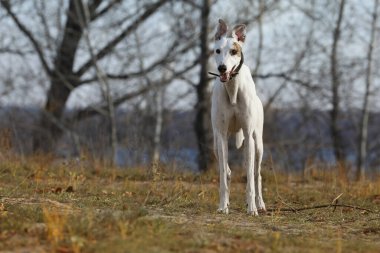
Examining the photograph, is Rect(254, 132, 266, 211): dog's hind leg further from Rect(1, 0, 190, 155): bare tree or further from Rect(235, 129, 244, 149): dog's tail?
Rect(1, 0, 190, 155): bare tree

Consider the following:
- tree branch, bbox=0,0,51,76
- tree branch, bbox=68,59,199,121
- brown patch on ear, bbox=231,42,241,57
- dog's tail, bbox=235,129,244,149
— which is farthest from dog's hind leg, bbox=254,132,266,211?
tree branch, bbox=0,0,51,76

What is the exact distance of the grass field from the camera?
479cm

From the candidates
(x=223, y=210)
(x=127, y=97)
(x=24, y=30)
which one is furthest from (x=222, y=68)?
(x=127, y=97)

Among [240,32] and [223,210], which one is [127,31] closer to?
[240,32]

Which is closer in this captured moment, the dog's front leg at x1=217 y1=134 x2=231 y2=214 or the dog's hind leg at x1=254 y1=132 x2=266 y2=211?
the dog's front leg at x1=217 y1=134 x2=231 y2=214

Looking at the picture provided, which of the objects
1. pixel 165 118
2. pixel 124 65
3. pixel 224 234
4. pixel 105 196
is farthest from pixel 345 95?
pixel 224 234

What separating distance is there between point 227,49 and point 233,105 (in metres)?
0.64

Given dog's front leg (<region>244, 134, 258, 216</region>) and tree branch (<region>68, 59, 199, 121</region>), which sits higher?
tree branch (<region>68, 59, 199, 121</region>)

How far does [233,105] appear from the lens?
7297 millimetres

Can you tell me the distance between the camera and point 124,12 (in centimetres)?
2039

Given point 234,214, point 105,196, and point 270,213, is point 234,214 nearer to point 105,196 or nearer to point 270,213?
point 270,213

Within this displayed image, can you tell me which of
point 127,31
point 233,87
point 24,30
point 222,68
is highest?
point 127,31

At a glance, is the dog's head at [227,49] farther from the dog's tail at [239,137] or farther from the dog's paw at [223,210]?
the dog's paw at [223,210]

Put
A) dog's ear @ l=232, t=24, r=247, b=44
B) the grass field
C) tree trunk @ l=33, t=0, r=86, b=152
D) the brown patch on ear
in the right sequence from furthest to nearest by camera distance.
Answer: tree trunk @ l=33, t=0, r=86, b=152 → dog's ear @ l=232, t=24, r=247, b=44 → the brown patch on ear → the grass field
